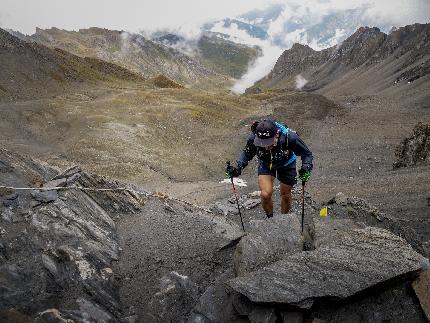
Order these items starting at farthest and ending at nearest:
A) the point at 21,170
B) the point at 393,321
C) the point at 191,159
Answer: the point at 191,159 < the point at 21,170 < the point at 393,321

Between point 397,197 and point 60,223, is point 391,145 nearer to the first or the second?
point 397,197

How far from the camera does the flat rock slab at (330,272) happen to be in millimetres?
7480

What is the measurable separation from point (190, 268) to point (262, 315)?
10.6 feet

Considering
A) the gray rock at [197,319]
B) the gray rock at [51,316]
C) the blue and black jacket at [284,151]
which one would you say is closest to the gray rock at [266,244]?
the gray rock at [197,319]

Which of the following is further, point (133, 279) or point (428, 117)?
point (428, 117)

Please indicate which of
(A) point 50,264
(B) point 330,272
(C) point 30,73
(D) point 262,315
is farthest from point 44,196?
(C) point 30,73

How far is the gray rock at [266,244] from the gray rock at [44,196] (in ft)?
19.8

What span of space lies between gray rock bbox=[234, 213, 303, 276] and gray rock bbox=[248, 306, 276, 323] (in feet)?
3.06

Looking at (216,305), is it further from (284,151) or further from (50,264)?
(284,151)

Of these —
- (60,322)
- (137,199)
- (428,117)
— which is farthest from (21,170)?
(428,117)

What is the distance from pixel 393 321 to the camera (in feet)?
24.0

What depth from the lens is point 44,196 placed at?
11570 millimetres

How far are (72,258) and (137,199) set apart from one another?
576 cm

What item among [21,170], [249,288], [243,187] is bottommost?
[243,187]
